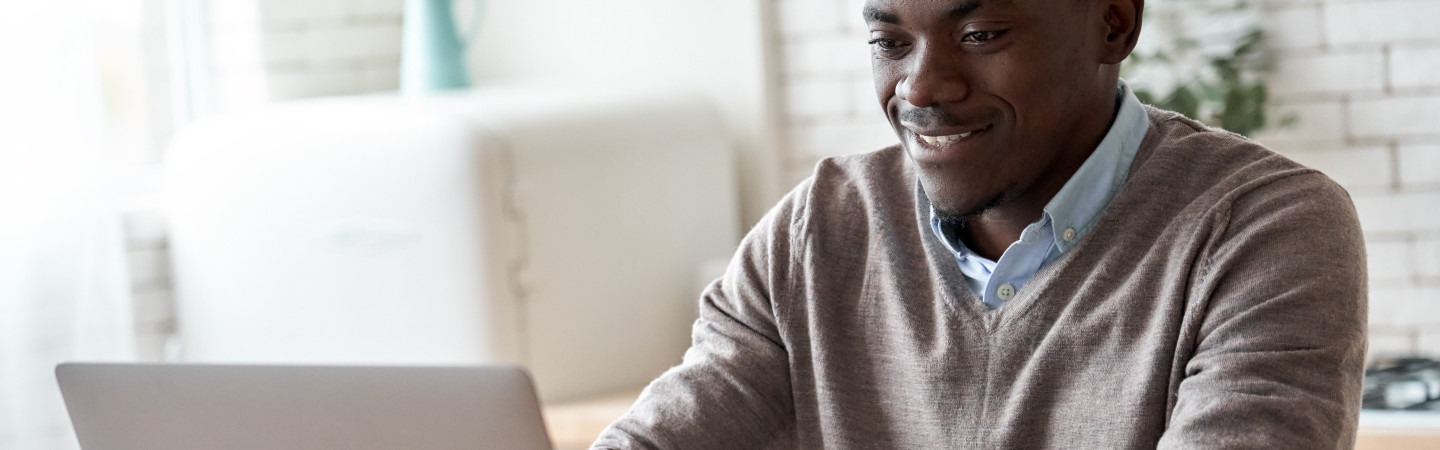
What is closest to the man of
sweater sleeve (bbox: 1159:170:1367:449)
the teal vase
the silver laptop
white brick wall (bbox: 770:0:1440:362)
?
sweater sleeve (bbox: 1159:170:1367:449)

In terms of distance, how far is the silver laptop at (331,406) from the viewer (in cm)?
107

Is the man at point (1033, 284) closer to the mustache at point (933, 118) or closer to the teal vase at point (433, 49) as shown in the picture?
the mustache at point (933, 118)

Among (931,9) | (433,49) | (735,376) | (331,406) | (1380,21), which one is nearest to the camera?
(331,406)

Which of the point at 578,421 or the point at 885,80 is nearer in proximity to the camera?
the point at 885,80

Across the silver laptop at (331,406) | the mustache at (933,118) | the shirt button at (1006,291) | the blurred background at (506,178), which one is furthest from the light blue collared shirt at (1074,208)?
the blurred background at (506,178)

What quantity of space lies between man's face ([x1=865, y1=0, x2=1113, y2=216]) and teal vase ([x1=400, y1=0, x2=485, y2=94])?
147cm

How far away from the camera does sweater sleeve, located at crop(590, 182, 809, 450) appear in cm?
134

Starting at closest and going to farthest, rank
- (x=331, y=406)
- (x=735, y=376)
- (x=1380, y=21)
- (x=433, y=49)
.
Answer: (x=331, y=406) → (x=735, y=376) → (x=1380, y=21) → (x=433, y=49)

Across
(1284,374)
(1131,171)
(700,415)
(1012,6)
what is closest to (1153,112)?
(1131,171)

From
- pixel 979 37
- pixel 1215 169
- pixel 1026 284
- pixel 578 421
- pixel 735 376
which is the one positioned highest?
pixel 979 37

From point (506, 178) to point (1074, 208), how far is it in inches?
46.6

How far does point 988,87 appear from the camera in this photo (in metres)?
1.24

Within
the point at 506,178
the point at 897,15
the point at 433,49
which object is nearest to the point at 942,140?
the point at 897,15

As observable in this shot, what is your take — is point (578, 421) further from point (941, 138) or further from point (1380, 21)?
point (1380, 21)
